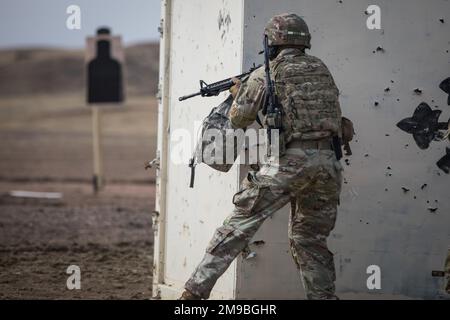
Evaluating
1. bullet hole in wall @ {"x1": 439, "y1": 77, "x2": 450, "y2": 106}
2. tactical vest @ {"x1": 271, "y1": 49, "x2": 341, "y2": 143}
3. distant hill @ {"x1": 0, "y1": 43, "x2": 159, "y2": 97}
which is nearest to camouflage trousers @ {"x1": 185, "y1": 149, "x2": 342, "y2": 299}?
tactical vest @ {"x1": 271, "y1": 49, "x2": 341, "y2": 143}

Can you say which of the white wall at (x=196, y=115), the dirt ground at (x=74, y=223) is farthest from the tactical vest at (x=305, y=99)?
the dirt ground at (x=74, y=223)

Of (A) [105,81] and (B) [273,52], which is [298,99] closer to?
(B) [273,52]

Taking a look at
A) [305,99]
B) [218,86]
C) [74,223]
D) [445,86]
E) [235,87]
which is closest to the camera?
[305,99]

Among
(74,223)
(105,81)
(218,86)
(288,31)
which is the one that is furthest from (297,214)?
(105,81)

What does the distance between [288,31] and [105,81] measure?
1090 centimetres

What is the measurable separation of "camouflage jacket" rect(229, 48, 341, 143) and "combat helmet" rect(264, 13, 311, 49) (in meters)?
0.11

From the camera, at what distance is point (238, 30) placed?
639 centimetres

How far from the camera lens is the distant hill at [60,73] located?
56.1 m

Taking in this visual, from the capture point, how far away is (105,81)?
647 inches

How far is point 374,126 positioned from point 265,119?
3.95ft

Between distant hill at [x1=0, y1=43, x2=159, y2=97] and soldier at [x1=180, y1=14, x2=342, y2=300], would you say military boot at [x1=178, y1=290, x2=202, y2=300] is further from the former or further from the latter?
distant hill at [x1=0, y1=43, x2=159, y2=97]

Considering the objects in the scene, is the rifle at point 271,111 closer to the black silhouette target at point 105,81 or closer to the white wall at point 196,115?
the white wall at point 196,115
